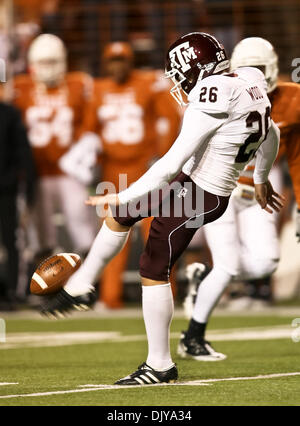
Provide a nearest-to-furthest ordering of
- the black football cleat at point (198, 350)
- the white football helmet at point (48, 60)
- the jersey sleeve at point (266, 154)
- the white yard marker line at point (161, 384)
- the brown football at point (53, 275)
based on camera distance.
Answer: the white yard marker line at point (161, 384)
the brown football at point (53, 275)
the jersey sleeve at point (266, 154)
the black football cleat at point (198, 350)
the white football helmet at point (48, 60)

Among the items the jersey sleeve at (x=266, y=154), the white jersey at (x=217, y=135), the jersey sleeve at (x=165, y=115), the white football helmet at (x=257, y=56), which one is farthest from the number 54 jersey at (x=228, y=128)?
the jersey sleeve at (x=165, y=115)

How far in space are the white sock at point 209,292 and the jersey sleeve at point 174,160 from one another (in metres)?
1.48

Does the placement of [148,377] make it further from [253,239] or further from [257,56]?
[257,56]

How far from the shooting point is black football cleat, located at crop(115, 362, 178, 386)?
16.0ft

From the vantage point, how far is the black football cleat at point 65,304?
16.3 feet

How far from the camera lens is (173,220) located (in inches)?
195

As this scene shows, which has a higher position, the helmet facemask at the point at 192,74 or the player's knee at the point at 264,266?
the helmet facemask at the point at 192,74

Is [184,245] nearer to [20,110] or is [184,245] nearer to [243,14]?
[20,110]

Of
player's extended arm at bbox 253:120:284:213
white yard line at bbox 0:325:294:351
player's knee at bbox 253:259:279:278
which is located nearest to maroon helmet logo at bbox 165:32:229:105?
player's extended arm at bbox 253:120:284:213

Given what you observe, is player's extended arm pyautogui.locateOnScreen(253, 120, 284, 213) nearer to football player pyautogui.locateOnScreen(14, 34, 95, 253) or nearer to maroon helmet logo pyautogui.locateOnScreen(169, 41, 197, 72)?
maroon helmet logo pyautogui.locateOnScreen(169, 41, 197, 72)

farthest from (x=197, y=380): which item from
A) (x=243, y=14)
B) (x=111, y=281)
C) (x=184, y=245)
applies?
(x=243, y=14)

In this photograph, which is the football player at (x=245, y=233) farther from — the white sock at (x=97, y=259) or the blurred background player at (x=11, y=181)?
the blurred background player at (x=11, y=181)

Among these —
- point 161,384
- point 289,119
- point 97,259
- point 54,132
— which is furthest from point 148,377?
point 54,132

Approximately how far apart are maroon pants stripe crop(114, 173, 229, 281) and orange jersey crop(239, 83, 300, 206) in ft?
4.29
